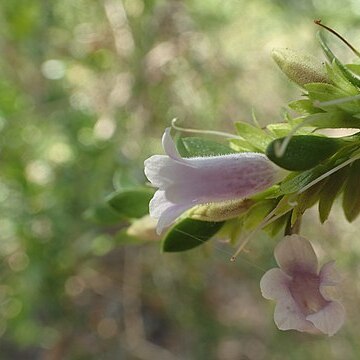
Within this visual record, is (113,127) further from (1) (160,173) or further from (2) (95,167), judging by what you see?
(1) (160,173)

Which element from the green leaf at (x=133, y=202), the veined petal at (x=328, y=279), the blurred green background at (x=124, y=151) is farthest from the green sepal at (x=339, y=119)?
the blurred green background at (x=124, y=151)

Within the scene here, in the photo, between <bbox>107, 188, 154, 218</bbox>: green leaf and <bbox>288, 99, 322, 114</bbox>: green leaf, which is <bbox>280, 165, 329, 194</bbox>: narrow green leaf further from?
<bbox>107, 188, 154, 218</bbox>: green leaf

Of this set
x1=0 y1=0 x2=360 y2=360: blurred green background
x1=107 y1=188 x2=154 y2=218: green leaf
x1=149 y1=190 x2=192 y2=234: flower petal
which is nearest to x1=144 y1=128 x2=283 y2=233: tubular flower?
x1=149 y1=190 x2=192 y2=234: flower petal

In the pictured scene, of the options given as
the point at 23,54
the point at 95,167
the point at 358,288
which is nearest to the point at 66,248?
the point at 95,167

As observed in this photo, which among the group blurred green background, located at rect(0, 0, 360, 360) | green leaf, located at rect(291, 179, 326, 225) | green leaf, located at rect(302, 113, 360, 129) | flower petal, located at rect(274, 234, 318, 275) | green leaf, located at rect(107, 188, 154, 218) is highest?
green leaf, located at rect(302, 113, 360, 129)

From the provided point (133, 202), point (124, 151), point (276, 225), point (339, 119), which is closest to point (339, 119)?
point (339, 119)

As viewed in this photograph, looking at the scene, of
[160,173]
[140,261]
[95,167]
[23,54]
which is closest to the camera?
[160,173]

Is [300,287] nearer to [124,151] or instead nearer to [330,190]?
[330,190]
